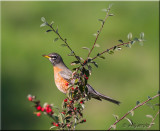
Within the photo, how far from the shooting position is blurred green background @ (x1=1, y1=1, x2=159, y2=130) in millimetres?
6414

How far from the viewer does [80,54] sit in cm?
765

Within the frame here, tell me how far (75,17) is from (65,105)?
6.33 m

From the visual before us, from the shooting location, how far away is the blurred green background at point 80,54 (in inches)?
253

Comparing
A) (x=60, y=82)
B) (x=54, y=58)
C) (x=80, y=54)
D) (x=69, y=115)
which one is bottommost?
(x=69, y=115)

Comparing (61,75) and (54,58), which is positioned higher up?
(54,58)

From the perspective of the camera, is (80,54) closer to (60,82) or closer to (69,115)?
(60,82)

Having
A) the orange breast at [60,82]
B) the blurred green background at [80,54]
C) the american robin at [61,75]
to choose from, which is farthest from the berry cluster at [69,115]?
the blurred green background at [80,54]

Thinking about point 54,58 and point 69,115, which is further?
point 54,58

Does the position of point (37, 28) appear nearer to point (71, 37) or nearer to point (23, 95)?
point (71, 37)

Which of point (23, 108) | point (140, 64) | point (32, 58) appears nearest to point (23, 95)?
point (23, 108)

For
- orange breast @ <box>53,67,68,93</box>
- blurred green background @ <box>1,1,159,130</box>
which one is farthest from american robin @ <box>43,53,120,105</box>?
blurred green background @ <box>1,1,159,130</box>

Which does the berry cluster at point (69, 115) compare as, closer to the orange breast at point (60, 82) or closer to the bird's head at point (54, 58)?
the orange breast at point (60, 82)

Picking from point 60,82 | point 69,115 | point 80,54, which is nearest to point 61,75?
point 60,82

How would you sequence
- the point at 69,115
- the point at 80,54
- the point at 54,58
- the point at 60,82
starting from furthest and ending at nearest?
the point at 80,54 → the point at 54,58 → the point at 60,82 → the point at 69,115
